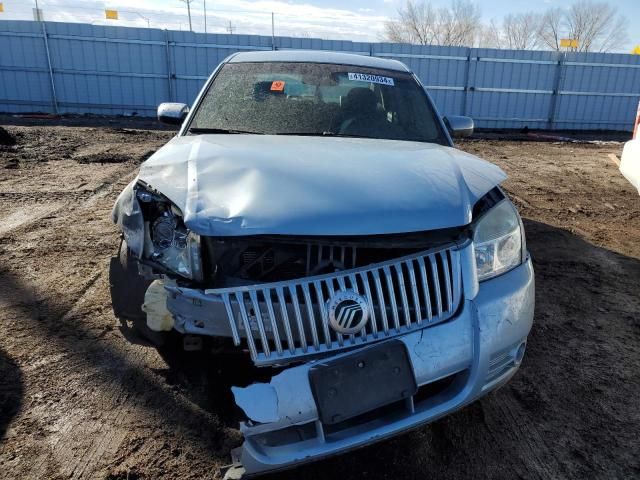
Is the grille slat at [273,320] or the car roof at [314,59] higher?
the car roof at [314,59]

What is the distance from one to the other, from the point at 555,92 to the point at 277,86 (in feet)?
49.5

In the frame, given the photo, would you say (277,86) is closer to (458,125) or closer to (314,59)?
(314,59)

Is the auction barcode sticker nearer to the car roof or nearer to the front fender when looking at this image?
the car roof

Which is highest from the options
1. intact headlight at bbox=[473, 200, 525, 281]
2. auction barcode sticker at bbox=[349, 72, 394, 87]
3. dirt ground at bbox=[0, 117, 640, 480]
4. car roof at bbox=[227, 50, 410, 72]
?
car roof at bbox=[227, 50, 410, 72]

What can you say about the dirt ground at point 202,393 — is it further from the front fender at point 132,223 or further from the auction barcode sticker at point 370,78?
the auction barcode sticker at point 370,78

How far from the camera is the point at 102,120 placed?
46.1ft

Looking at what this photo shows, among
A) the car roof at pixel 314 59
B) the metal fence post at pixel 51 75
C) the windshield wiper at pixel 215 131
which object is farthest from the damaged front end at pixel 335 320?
the metal fence post at pixel 51 75

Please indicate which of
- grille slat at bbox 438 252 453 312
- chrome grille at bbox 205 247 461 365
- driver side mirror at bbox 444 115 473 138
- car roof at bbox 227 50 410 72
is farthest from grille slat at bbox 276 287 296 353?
driver side mirror at bbox 444 115 473 138

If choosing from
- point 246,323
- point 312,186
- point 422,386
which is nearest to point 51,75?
point 312,186

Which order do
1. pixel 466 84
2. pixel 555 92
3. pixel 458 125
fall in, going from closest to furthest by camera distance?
pixel 458 125 → pixel 466 84 → pixel 555 92

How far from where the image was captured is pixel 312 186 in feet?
6.36

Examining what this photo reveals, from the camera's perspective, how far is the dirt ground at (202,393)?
199 cm

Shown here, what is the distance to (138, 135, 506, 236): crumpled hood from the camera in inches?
68.6

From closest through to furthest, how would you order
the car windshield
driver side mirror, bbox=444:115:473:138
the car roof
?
the car windshield < the car roof < driver side mirror, bbox=444:115:473:138
